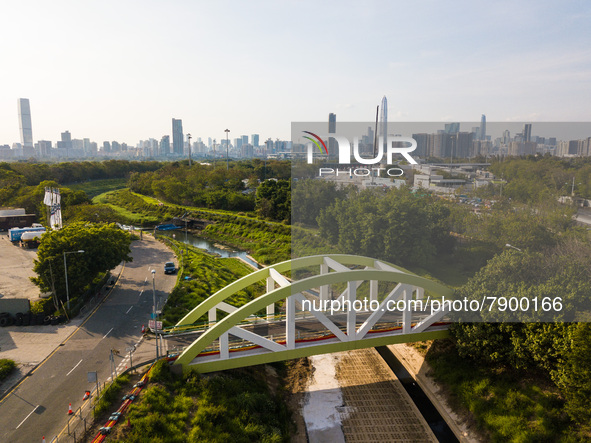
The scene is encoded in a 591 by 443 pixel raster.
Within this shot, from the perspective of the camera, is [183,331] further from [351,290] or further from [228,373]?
[351,290]

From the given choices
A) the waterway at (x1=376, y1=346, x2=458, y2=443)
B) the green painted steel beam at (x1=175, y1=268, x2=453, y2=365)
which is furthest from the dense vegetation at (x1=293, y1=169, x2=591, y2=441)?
the green painted steel beam at (x1=175, y1=268, x2=453, y2=365)

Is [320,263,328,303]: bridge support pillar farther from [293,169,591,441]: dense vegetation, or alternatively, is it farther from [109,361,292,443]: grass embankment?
[293,169,591,441]: dense vegetation

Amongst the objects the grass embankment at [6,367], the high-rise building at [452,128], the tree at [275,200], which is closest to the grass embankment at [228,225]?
the tree at [275,200]

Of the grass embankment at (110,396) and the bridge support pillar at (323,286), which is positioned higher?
the bridge support pillar at (323,286)

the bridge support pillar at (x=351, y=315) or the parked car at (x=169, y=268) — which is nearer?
the bridge support pillar at (x=351, y=315)

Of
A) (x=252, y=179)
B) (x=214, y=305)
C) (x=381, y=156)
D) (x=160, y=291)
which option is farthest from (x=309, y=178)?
(x=252, y=179)

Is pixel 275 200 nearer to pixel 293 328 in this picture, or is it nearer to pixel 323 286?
pixel 323 286

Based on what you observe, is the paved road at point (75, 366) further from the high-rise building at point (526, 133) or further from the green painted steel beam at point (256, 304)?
the high-rise building at point (526, 133)
